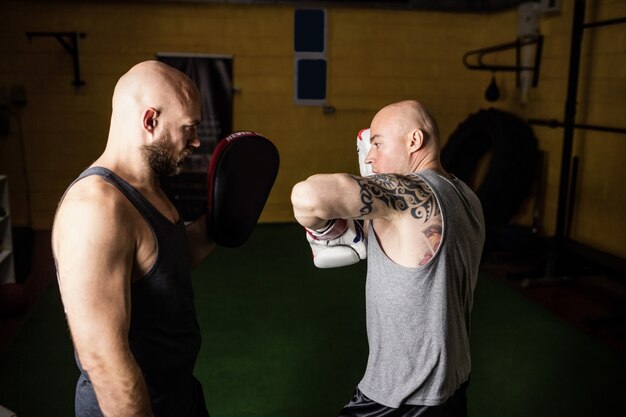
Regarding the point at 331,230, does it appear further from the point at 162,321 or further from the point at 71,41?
the point at 71,41

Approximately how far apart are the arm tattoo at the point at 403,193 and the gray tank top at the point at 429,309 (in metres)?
0.03

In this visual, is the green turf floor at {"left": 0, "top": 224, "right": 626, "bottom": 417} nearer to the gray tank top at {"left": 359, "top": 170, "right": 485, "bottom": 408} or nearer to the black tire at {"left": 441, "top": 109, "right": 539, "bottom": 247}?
the black tire at {"left": 441, "top": 109, "right": 539, "bottom": 247}

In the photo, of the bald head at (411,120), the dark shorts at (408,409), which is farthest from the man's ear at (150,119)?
the dark shorts at (408,409)

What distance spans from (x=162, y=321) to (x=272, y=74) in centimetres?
525

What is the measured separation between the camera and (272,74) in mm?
6332

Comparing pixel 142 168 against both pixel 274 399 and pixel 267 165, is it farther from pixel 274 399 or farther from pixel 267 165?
pixel 274 399

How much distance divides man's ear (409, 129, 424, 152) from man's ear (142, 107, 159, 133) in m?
0.69

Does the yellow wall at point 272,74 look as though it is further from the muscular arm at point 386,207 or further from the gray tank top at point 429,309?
the muscular arm at point 386,207

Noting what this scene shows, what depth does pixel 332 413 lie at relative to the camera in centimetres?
272

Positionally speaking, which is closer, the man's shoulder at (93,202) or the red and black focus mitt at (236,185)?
the man's shoulder at (93,202)

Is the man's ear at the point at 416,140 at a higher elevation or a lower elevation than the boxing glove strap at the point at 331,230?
higher

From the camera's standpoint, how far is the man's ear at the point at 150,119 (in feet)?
4.47

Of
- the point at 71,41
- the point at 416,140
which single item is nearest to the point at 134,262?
the point at 416,140

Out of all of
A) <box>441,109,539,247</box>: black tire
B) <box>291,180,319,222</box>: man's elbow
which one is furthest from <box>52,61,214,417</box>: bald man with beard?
<box>441,109,539,247</box>: black tire
